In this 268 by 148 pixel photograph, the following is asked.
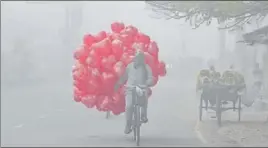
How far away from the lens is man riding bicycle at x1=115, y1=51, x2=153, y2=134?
905 centimetres

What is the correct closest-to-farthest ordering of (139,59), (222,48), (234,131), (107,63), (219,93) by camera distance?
1. (139,59)
2. (107,63)
3. (234,131)
4. (219,93)
5. (222,48)

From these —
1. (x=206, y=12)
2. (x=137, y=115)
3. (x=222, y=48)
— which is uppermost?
(x=222, y=48)

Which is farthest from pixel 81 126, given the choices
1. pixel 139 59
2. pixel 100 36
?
pixel 139 59

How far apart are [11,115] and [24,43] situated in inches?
854

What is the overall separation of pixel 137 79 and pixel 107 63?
0.62 metres

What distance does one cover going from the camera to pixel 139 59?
895 cm

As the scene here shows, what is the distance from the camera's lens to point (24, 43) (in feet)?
118

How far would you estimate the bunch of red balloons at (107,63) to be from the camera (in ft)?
31.0

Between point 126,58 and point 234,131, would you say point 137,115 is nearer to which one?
point 126,58

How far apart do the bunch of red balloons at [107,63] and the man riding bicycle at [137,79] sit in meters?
0.22

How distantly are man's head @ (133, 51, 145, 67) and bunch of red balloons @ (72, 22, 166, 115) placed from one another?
1.18 feet

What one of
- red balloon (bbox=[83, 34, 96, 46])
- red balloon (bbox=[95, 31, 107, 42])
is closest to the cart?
red balloon (bbox=[95, 31, 107, 42])

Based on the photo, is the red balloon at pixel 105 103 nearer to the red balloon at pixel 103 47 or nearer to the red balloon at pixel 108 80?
the red balloon at pixel 108 80

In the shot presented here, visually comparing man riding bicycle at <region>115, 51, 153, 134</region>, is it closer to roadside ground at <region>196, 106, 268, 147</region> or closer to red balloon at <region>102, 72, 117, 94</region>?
red balloon at <region>102, 72, 117, 94</region>
